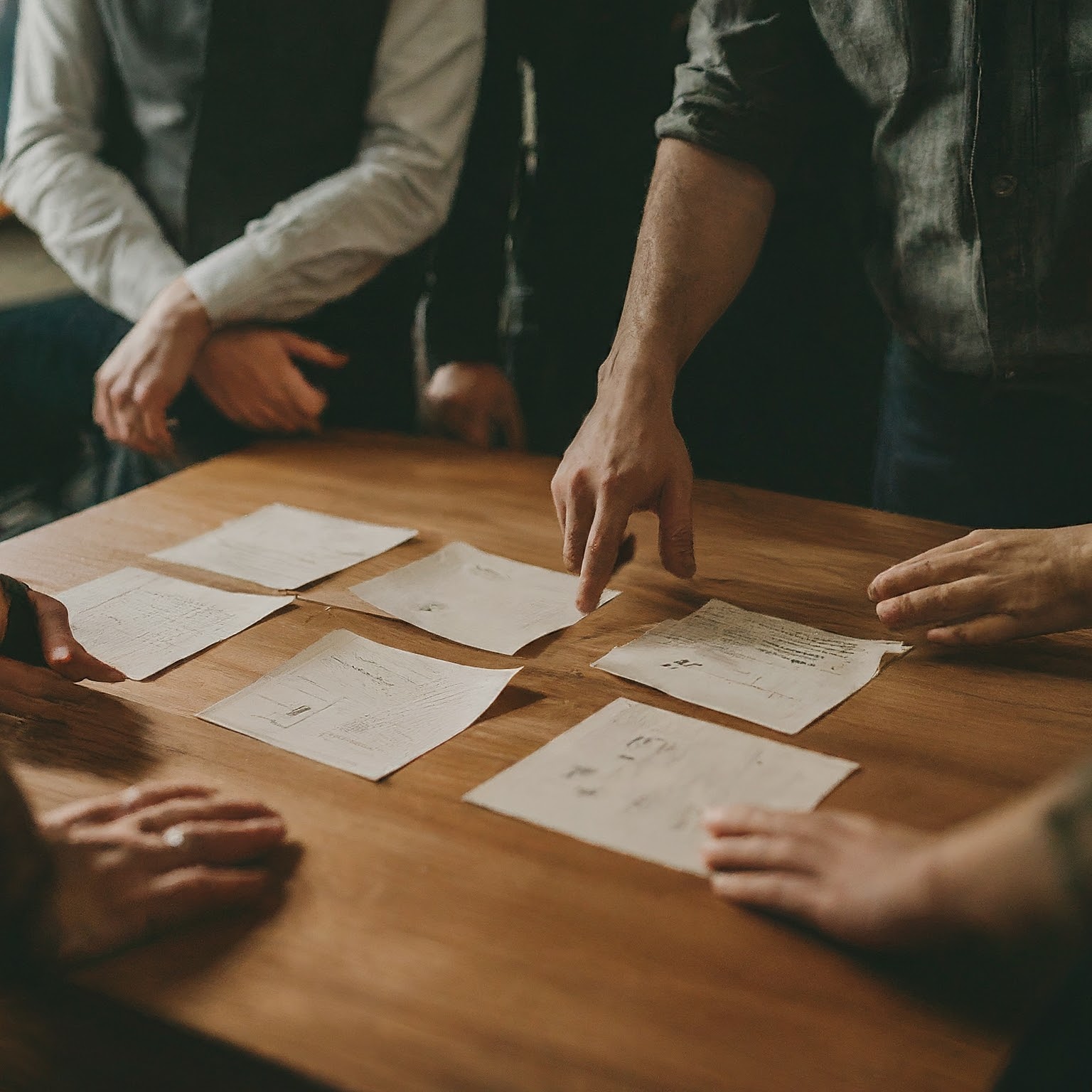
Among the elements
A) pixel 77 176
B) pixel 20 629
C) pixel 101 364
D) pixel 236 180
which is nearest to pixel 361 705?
pixel 20 629

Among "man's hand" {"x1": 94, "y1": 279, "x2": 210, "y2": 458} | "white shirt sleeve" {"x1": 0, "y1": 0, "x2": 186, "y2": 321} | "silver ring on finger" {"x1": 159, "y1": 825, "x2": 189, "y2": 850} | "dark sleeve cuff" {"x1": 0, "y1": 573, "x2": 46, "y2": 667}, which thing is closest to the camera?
"silver ring on finger" {"x1": 159, "y1": 825, "x2": 189, "y2": 850}

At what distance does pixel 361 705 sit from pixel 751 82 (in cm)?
99

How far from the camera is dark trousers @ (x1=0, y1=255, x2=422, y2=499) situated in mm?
2107

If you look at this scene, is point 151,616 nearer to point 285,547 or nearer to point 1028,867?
point 285,547

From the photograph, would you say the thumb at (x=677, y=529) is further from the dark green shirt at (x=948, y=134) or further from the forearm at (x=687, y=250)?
the dark green shirt at (x=948, y=134)

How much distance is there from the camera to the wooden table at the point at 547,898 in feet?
2.23

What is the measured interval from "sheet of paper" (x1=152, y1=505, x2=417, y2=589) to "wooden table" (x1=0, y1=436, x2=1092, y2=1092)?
34mm

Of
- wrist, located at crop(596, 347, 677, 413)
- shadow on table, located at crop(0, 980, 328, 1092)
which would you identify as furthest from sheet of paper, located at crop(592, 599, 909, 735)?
shadow on table, located at crop(0, 980, 328, 1092)

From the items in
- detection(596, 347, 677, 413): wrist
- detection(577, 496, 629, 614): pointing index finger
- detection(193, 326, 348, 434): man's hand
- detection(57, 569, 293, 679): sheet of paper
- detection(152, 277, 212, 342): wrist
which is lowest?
detection(57, 569, 293, 679): sheet of paper

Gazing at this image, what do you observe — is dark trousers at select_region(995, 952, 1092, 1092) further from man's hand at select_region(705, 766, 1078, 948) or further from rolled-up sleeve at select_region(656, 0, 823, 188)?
rolled-up sleeve at select_region(656, 0, 823, 188)

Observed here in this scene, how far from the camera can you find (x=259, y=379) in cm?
190

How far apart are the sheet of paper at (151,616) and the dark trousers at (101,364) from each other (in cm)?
77

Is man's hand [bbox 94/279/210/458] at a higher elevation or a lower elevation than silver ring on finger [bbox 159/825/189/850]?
higher

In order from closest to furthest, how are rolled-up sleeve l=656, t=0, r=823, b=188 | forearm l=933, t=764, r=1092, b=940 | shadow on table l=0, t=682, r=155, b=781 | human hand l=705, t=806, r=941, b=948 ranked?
1. forearm l=933, t=764, r=1092, b=940
2. human hand l=705, t=806, r=941, b=948
3. shadow on table l=0, t=682, r=155, b=781
4. rolled-up sleeve l=656, t=0, r=823, b=188
